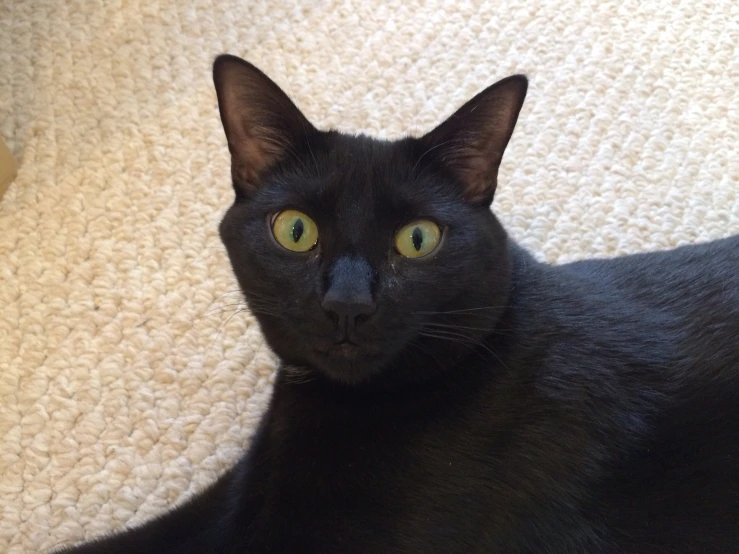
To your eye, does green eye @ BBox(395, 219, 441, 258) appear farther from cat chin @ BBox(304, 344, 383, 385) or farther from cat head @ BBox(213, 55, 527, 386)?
cat chin @ BBox(304, 344, 383, 385)

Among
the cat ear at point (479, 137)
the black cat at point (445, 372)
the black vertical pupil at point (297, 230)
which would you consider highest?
the cat ear at point (479, 137)

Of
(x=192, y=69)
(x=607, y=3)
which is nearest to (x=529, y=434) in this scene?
(x=192, y=69)

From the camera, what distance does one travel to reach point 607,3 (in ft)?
5.87

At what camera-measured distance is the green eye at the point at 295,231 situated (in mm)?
883

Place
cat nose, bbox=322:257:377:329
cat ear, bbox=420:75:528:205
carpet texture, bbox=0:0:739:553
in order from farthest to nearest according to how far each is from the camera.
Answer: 1. carpet texture, bbox=0:0:739:553
2. cat ear, bbox=420:75:528:205
3. cat nose, bbox=322:257:377:329

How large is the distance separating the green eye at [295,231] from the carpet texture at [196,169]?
0.89ft

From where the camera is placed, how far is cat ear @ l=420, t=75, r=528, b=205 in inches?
36.0

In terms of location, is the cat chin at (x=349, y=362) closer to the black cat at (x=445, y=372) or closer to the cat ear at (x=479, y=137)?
the black cat at (x=445, y=372)

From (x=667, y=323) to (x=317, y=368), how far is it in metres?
0.49

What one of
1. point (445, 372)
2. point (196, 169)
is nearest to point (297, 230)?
point (445, 372)

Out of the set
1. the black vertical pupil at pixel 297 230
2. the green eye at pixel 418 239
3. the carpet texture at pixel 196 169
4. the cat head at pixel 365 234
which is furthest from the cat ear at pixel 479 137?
the carpet texture at pixel 196 169

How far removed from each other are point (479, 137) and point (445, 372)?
12.7 inches

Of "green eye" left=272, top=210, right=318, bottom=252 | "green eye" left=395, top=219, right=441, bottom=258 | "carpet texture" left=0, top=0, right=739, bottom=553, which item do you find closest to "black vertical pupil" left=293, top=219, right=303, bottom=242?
"green eye" left=272, top=210, right=318, bottom=252

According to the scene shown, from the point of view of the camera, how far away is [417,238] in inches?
35.0
